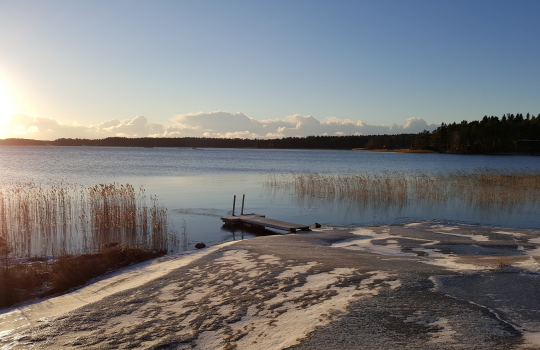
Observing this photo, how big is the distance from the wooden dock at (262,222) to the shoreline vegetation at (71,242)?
3.06 metres

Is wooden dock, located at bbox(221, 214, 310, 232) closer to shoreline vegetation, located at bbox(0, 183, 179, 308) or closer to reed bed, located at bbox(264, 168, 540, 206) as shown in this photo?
shoreline vegetation, located at bbox(0, 183, 179, 308)

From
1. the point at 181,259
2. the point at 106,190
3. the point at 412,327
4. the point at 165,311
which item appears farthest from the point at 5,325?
the point at 106,190

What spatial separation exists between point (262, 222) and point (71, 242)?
742 centimetres

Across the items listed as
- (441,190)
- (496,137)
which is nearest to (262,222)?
(441,190)

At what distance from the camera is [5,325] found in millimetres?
6367

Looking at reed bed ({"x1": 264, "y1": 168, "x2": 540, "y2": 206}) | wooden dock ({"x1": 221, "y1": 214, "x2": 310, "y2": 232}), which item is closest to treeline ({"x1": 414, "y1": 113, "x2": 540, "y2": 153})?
reed bed ({"x1": 264, "y1": 168, "x2": 540, "y2": 206})

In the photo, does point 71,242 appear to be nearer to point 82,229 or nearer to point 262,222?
point 82,229

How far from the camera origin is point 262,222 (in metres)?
16.2

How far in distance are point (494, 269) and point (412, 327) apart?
3.56 m

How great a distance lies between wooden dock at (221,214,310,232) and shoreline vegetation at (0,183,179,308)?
3.06 meters

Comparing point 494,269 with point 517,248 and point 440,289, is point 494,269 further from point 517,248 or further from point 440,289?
point 517,248

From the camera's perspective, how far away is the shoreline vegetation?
340 inches

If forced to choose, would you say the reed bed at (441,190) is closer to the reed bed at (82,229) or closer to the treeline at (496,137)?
the reed bed at (82,229)

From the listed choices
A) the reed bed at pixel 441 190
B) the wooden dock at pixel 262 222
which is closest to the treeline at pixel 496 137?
the reed bed at pixel 441 190
